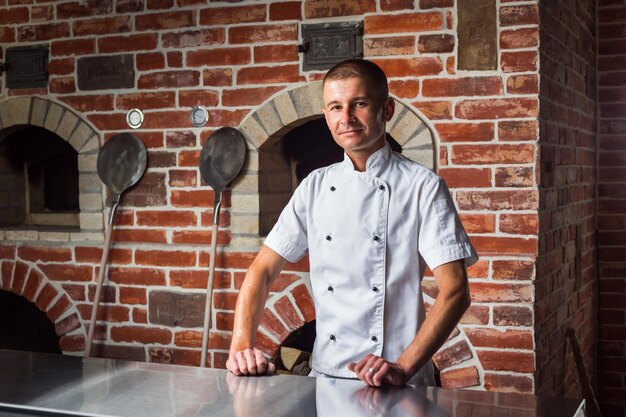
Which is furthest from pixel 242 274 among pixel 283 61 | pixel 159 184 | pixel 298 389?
pixel 298 389

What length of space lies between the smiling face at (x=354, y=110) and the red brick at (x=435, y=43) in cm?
101

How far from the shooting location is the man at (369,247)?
198 cm

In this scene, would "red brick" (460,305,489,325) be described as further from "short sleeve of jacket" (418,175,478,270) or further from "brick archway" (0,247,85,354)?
"brick archway" (0,247,85,354)

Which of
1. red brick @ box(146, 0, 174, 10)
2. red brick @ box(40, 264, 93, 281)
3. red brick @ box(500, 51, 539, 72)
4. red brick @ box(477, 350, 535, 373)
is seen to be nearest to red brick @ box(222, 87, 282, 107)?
red brick @ box(146, 0, 174, 10)

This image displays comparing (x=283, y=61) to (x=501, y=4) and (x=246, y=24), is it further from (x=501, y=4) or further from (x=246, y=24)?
(x=501, y=4)

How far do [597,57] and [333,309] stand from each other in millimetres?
2668

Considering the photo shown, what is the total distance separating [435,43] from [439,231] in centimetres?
120

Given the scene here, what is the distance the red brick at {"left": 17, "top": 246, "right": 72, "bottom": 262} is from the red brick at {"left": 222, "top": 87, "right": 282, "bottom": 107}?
1025 mm

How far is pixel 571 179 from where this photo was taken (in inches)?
138

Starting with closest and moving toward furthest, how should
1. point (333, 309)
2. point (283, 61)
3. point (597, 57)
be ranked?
point (333, 309) → point (283, 61) → point (597, 57)

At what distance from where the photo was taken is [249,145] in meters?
3.25

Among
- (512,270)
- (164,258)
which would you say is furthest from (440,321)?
(164,258)

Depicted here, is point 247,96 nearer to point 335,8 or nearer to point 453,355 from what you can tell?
point 335,8

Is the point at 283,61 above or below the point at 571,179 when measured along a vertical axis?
above
